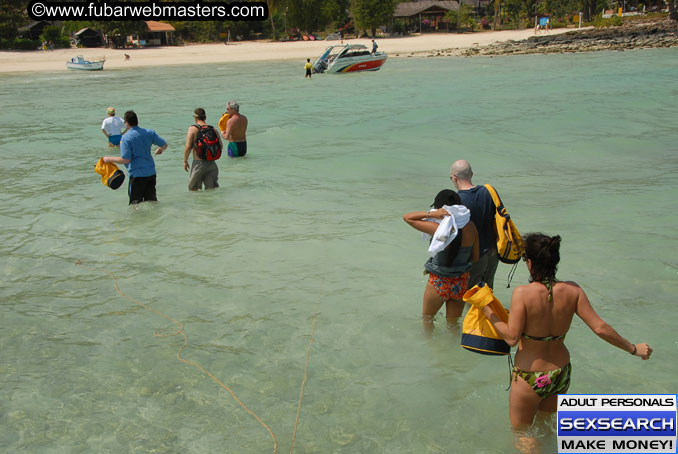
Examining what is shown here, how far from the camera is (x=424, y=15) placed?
8325cm

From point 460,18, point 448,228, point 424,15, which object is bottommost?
point 448,228

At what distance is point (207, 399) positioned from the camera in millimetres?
4828

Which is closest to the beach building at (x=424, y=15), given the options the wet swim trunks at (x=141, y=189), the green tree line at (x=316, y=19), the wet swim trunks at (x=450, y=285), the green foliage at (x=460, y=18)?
the green foliage at (x=460, y=18)

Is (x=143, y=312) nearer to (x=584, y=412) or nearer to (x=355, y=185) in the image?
(x=584, y=412)

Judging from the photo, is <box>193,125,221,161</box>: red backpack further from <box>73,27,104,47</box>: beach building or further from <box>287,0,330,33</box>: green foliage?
<box>287,0,330,33</box>: green foliage

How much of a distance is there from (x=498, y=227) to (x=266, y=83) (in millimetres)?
33335

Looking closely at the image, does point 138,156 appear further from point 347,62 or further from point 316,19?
point 316,19

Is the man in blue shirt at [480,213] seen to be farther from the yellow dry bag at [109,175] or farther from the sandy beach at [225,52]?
the sandy beach at [225,52]

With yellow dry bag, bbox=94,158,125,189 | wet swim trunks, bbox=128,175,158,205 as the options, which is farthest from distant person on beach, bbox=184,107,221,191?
yellow dry bag, bbox=94,158,125,189

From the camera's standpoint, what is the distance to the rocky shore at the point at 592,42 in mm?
53631

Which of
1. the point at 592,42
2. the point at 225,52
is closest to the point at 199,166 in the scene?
the point at 592,42

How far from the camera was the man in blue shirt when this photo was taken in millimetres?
4699

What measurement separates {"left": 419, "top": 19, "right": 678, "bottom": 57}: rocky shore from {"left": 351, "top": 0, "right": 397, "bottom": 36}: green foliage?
17.1 metres

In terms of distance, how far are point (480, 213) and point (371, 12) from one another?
74438mm
